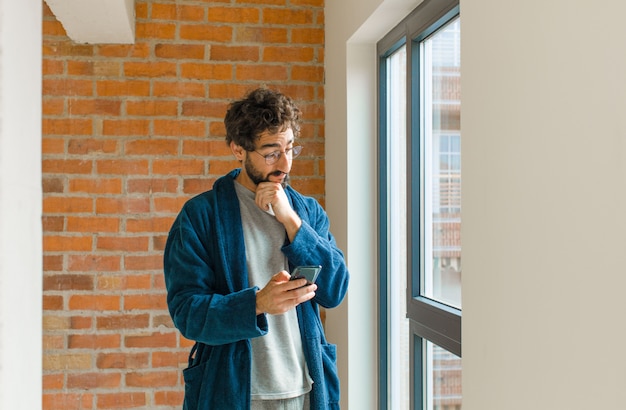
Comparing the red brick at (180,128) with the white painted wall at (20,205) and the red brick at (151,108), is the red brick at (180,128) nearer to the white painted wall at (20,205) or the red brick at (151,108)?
the red brick at (151,108)

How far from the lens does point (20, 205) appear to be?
1031mm

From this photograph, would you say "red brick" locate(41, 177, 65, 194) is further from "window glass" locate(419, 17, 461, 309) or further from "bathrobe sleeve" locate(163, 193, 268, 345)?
"window glass" locate(419, 17, 461, 309)

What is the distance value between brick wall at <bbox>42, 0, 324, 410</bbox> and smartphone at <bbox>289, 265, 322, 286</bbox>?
1.40 metres

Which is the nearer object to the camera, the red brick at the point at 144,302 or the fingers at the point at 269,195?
the fingers at the point at 269,195

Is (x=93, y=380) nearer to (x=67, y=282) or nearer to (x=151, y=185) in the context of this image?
(x=67, y=282)

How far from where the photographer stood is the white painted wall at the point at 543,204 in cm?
94

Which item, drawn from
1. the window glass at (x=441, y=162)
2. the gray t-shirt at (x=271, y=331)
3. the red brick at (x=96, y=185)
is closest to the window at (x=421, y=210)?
the window glass at (x=441, y=162)

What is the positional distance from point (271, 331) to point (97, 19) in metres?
1.51

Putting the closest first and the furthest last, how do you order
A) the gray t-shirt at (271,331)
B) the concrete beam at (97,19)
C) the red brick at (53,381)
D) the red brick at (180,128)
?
the gray t-shirt at (271,331) → the concrete beam at (97,19) → the red brick at (53,381) → the red brick at (180,128)

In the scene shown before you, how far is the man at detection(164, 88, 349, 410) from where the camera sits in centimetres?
171

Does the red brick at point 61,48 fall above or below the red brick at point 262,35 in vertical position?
below

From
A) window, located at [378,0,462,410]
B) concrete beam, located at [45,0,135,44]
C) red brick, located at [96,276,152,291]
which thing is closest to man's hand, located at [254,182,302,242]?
window, located at [378,0,462,410]

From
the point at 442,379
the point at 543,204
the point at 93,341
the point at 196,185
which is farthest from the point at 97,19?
the point at 543,204

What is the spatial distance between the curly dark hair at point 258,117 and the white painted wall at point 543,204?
22.4 inches
